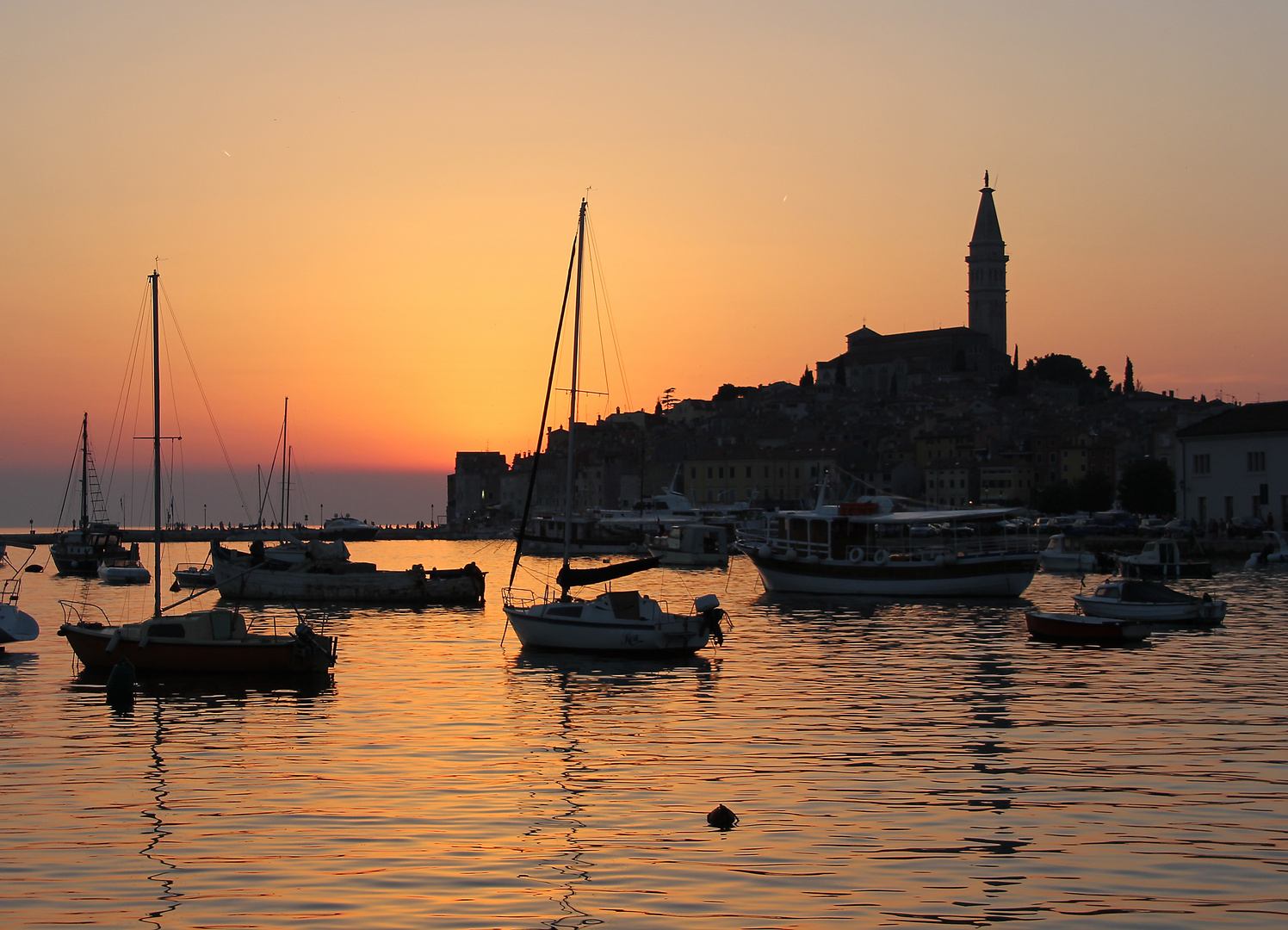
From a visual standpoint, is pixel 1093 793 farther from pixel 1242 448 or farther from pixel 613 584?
pixel 1242 448

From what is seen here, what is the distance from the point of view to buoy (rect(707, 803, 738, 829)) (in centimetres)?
1392

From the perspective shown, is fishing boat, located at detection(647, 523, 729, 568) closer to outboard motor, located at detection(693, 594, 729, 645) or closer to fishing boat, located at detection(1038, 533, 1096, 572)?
fishing boat, located at detection(1038, 533, 1096, 572)

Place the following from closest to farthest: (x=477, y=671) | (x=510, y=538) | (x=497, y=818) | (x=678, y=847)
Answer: (x=678, y=847) < (x=497, y=818) < (x=477, y=671) < (x=510, y=538)

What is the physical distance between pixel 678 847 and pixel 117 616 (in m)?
37.2

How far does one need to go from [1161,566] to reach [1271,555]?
13760 millimetres

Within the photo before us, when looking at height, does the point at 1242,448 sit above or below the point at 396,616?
above

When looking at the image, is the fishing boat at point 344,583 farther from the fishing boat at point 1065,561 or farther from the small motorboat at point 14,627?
the fishing boat at point 1065,561

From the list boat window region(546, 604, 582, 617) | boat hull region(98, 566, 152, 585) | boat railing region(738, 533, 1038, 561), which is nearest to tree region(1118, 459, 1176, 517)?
boat railing region(738, 533, 1038, 561)

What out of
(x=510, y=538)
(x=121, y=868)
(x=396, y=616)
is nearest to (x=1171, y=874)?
(x=121, y=868)

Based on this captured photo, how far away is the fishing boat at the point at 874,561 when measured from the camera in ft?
159

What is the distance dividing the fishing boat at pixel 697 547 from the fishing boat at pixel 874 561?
29246mm

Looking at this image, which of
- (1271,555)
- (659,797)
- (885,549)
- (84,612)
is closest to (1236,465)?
(1271,555)

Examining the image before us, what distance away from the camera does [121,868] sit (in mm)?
12555

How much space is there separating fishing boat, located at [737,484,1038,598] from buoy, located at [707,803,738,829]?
3556 centimetres
